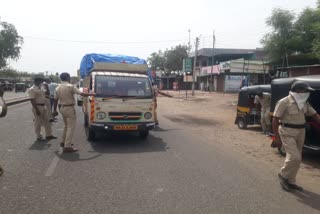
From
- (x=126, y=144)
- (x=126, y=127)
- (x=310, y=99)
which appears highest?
(x=310, y=99)

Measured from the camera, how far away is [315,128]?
27.9ft

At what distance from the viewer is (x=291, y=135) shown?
6.23 meters

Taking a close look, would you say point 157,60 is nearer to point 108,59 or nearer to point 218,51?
point 218,51

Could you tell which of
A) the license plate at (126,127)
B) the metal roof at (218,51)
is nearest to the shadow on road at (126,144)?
the license plate at (126,127)

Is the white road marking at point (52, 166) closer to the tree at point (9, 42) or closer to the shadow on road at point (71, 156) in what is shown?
the shadow on road at point (71, 156)

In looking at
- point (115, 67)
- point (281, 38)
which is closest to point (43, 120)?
point (115, 67)

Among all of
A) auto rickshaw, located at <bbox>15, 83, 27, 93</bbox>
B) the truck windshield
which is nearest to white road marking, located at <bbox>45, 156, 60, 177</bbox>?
the truck windshield

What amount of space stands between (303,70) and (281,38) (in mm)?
13222

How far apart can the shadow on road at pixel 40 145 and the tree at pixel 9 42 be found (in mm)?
54518

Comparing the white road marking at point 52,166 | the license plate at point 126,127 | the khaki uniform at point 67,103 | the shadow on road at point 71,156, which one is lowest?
the shadow on road at point 71,156

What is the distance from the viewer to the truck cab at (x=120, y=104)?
33.6 ft

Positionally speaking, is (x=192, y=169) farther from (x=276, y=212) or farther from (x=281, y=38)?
(x=281, y=38)

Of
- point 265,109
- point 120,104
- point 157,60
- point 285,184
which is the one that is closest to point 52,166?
point 120,104

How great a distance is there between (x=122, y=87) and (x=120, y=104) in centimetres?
72
